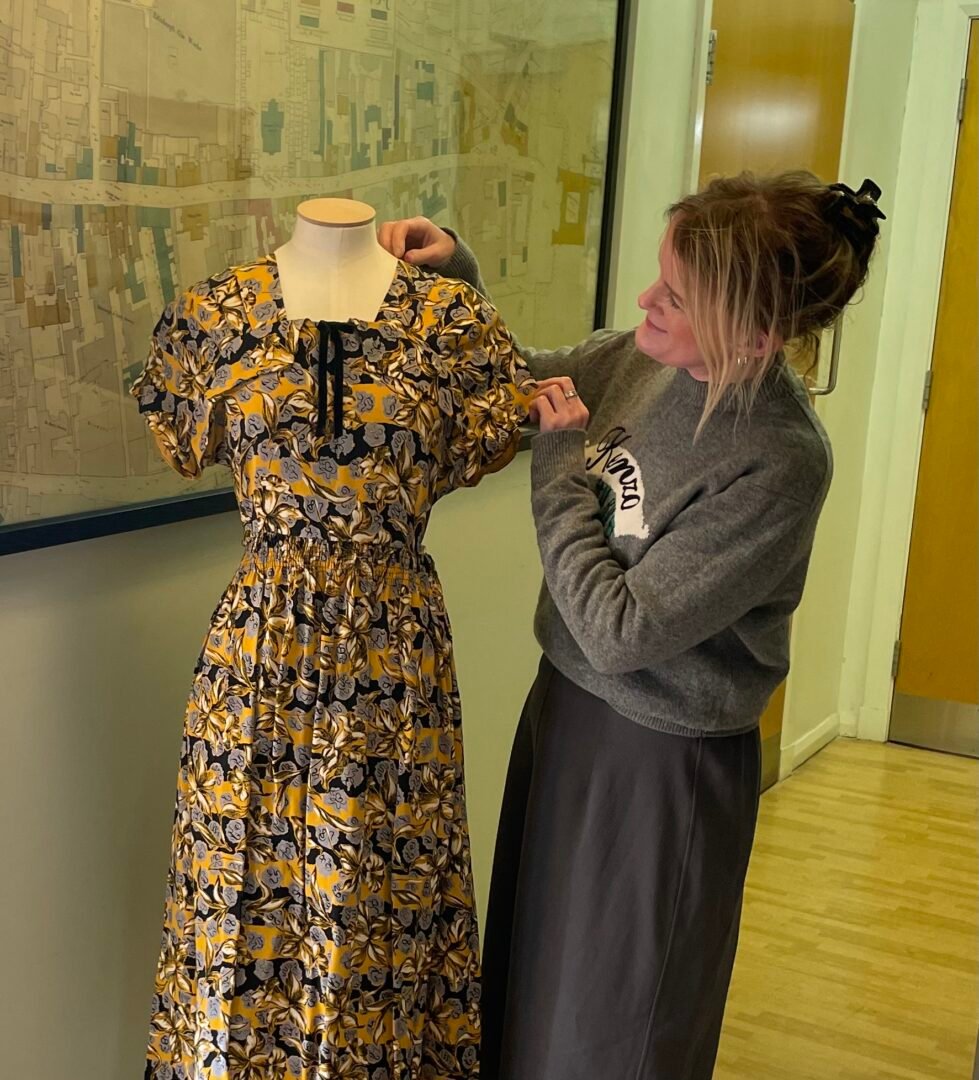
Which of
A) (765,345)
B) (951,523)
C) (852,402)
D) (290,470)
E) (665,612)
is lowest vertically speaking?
(951,523)

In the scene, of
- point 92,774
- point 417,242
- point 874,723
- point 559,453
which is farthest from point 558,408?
point 874,723

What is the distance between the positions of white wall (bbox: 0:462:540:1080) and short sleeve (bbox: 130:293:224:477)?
0.20 meters

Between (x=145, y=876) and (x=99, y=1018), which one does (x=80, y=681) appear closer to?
(x=145, y=876)

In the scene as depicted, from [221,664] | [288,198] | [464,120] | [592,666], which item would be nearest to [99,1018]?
[221,664]

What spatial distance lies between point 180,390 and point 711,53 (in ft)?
5.73

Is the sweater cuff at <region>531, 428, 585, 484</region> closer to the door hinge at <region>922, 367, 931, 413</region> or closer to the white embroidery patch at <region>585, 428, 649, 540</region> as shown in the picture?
the white embroidery patch at <region>585, 428, 649, 540</region>

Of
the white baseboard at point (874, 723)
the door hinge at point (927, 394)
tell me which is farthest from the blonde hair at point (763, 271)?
the white baseboard at point (874, 723)

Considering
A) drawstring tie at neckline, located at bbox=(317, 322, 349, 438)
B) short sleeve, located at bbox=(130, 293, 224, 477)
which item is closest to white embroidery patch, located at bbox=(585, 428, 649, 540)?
A: drawstring tie at neckline, located at bbox=(317, 322, 349, 438)

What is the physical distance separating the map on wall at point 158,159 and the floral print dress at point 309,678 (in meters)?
0.13

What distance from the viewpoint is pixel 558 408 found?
4.77ft

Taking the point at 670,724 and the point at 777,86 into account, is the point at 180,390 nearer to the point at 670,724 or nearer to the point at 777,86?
the point at 670,724

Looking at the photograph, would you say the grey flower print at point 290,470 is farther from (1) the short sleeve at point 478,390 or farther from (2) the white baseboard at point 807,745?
(2) the white baseboard at point 807,745

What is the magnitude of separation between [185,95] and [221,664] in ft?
2.17

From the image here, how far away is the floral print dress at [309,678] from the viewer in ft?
4.40
